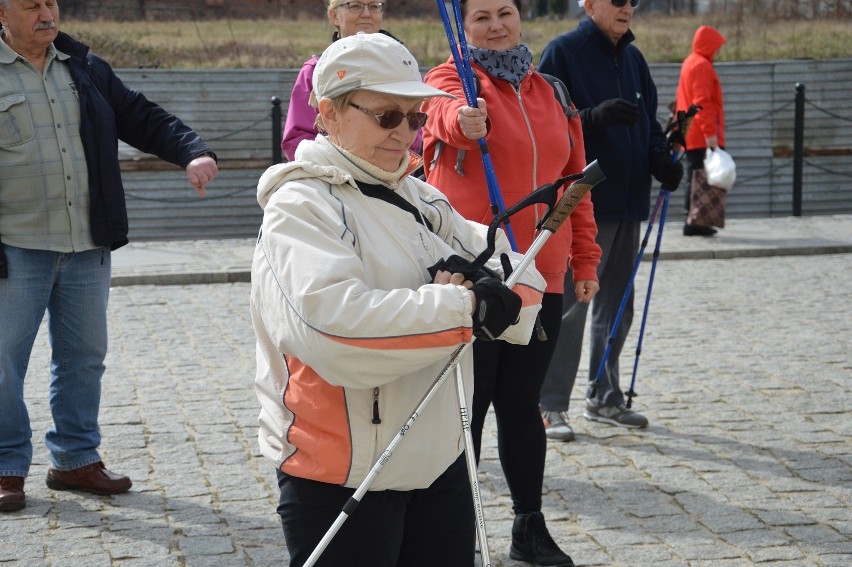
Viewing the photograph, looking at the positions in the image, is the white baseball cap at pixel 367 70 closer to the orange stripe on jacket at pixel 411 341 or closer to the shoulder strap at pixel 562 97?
the orange stripe on jacket at pixel 411 341

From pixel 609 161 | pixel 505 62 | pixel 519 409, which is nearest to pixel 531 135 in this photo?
pixel 505 62

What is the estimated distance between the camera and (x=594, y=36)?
617 centimetres

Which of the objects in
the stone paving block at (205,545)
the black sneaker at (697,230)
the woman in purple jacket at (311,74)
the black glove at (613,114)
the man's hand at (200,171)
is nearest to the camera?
the stone paving block at (205,545)

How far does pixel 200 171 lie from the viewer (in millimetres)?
5258

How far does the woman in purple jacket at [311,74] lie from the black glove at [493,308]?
249cm

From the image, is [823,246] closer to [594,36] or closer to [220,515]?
[594,36]

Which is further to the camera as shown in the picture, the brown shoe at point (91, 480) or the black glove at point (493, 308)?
the brown shoe at point (91, 480)

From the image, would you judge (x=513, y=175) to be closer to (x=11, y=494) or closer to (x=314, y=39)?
(x=11, y=494)

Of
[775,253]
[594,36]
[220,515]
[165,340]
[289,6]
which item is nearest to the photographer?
[220,515]

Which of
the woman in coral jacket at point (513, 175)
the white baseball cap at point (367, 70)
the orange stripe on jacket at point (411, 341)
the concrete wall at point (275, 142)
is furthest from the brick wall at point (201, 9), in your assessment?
the orange stripe on jacket at point (411, 341)

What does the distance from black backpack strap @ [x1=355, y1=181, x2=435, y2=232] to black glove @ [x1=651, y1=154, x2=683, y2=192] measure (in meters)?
3.45

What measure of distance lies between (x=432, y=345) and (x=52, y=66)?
3119mm

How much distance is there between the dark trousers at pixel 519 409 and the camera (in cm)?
454

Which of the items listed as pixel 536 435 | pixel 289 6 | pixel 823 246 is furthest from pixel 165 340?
pixel 289 6
